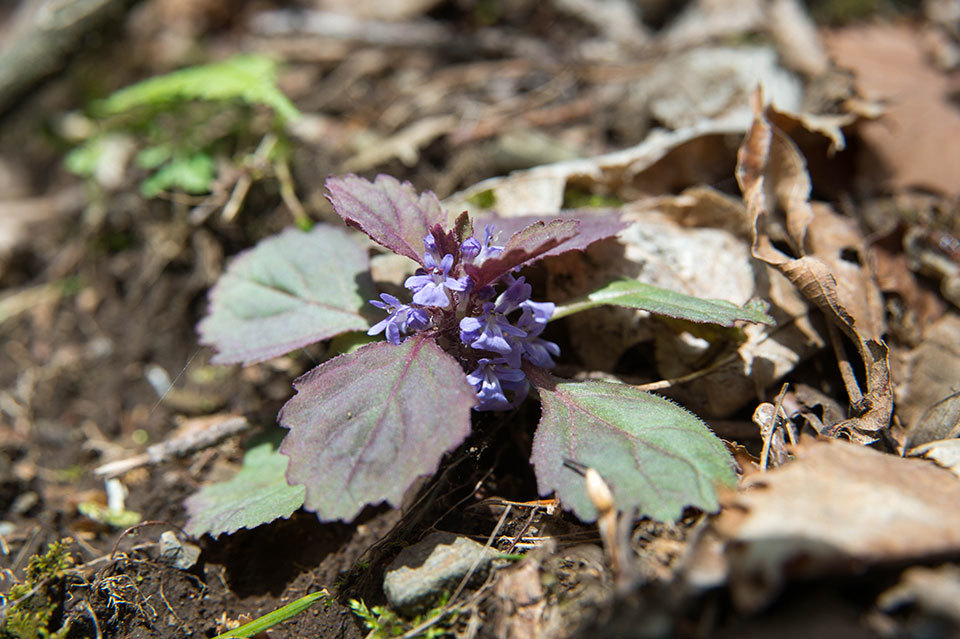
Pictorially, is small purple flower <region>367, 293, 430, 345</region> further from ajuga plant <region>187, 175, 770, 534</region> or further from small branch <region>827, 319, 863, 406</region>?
small branch <region>827, 319, 863, 406</region>

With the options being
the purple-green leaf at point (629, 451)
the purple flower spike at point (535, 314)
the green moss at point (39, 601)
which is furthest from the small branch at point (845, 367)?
the green moss at point (39, 601)

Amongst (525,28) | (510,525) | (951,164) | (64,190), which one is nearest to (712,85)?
(951,164)

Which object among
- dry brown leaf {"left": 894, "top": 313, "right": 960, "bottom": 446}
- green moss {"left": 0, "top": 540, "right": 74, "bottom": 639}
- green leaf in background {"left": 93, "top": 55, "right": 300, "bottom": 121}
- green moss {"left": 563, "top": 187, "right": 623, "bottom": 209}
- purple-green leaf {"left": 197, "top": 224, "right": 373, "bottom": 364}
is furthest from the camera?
green leaf in background {"left": 93, "top": 55, "right": 300, "bottom": 121}

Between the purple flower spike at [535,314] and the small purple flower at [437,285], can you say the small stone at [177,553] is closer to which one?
the small purple flower at [437,285]

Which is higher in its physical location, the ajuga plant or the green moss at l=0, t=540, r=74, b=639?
the ajuga plant

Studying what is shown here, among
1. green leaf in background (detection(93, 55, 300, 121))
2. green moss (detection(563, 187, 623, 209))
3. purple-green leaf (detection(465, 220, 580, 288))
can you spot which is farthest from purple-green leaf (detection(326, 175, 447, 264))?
green leaf in background (detection(93, 55, 300, 121))

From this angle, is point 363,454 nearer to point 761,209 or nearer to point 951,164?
point 761,209
